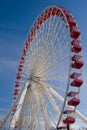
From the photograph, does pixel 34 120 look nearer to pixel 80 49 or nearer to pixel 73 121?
pixel 73 121

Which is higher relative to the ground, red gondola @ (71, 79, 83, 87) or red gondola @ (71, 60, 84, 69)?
red gondola @ (71, 60, 84, 69)

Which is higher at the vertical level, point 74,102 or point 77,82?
point 77,82

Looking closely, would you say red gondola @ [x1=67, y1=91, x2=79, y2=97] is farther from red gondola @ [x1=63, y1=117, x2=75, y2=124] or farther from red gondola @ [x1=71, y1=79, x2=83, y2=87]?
red gondola @ [x1=63, y1=117, x2=75, y2=124]

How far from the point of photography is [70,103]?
35469 millimetres

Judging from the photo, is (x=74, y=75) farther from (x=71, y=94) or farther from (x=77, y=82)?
(x=71, y=94)

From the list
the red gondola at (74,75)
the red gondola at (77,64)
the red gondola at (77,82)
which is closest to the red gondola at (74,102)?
the red gondola at (77,82)

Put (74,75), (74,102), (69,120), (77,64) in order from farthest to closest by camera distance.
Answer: (77,64) < (74,102) < (74,75) < (69,120)

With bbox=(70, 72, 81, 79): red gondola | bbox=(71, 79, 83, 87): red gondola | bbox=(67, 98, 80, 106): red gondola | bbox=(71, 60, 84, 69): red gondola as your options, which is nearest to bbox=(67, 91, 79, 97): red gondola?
bbox=(67, 98, 80, 106): red gondola

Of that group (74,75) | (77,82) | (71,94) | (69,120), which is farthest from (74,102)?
(74,75)

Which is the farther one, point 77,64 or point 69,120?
point 77,64

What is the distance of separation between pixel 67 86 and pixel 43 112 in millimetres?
5334

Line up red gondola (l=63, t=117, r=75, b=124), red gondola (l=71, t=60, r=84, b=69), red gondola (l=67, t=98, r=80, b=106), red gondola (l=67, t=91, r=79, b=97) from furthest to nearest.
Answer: red gondola (l=71, t=60, r=84, b=69), red gondola (l=67, t=98, r=80, b=106), red gondola (l=63, t=117, r=75, b=124), red gondola (l=67, t=91, r=79, b=97)

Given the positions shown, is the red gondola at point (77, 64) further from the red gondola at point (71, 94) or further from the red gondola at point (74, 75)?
the red gondola at point (71, 94)

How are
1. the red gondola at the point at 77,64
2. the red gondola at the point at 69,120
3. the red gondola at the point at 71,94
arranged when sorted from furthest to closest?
the red gondola at the point at 77,64, the red gondola at the point at 69,120, the red gondola at the point at 71,94
